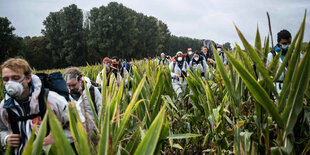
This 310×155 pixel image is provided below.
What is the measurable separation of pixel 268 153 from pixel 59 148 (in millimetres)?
1055

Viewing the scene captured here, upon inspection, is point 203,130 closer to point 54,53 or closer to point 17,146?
point 17,146

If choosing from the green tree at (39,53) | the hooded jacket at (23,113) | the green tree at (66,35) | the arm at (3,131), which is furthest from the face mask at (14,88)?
the green tree at (39,53)

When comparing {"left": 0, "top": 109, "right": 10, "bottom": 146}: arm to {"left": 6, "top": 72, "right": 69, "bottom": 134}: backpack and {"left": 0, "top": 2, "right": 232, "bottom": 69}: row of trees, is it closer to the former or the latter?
{"left": 6, "top": 72, "right": 69, "bottom": 134}: backpack

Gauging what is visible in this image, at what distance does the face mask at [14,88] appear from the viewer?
1.43 m

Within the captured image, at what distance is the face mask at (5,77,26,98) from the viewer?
1.43 m

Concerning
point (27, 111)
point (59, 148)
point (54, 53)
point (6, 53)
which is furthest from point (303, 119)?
point (54, 53)

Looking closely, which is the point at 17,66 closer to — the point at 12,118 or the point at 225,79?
the point at 12,118

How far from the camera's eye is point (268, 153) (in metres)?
1.12

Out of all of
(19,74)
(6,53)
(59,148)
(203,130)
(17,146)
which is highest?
(6,53)

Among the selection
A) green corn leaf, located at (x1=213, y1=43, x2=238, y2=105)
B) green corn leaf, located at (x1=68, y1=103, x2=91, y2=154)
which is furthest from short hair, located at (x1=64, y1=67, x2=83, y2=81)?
green corn leaf, located at (x1=213, y1=43, x2=238, y2=105)

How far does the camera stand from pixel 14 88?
4.73 feet

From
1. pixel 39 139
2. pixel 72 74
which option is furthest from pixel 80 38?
pixel 39 139

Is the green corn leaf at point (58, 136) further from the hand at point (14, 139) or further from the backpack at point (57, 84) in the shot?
the backpack at point (57, 84)

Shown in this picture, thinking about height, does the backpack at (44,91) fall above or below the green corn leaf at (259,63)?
below
